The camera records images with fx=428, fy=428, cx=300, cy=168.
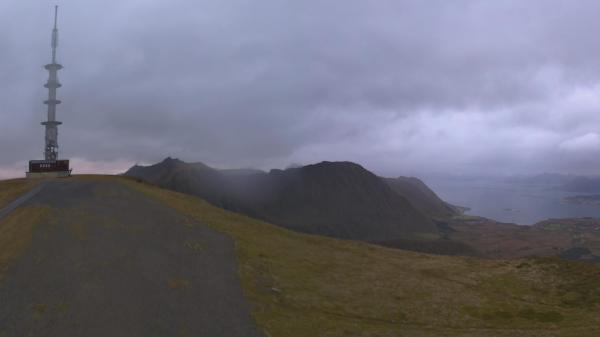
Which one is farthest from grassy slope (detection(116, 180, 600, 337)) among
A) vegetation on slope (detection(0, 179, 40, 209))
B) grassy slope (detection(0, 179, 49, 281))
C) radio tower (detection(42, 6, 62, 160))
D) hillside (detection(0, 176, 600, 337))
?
radio tower (detection(42, 6, 62, 160))

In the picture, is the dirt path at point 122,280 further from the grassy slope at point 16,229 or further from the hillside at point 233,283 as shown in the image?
the grassy slope at point 16,229

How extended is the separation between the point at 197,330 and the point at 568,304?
27.1 metres

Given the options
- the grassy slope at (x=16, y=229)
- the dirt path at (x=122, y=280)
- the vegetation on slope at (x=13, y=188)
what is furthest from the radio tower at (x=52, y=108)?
the dirt path at (x=122, y=280)

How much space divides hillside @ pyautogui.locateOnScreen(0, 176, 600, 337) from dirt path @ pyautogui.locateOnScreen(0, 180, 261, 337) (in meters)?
0.09

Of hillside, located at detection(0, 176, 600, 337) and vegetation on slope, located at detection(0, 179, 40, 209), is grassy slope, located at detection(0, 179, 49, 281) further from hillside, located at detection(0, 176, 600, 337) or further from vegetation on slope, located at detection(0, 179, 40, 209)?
hillside, located at detection(0, 176, 600, 337)

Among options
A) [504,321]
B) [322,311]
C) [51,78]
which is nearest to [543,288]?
[504,321]

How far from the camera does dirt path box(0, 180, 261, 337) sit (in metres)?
22.7

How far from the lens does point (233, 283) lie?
29.6 m

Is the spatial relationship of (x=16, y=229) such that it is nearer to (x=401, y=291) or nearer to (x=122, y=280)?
(x=122, y=280)

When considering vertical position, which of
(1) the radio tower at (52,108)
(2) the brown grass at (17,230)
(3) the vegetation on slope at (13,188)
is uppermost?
(1) the radio tower at (52,108)

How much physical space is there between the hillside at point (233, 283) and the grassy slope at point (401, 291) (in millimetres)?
134

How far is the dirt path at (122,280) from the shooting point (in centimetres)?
2270

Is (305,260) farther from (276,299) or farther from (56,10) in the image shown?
(56,10)

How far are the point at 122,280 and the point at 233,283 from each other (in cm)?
722
